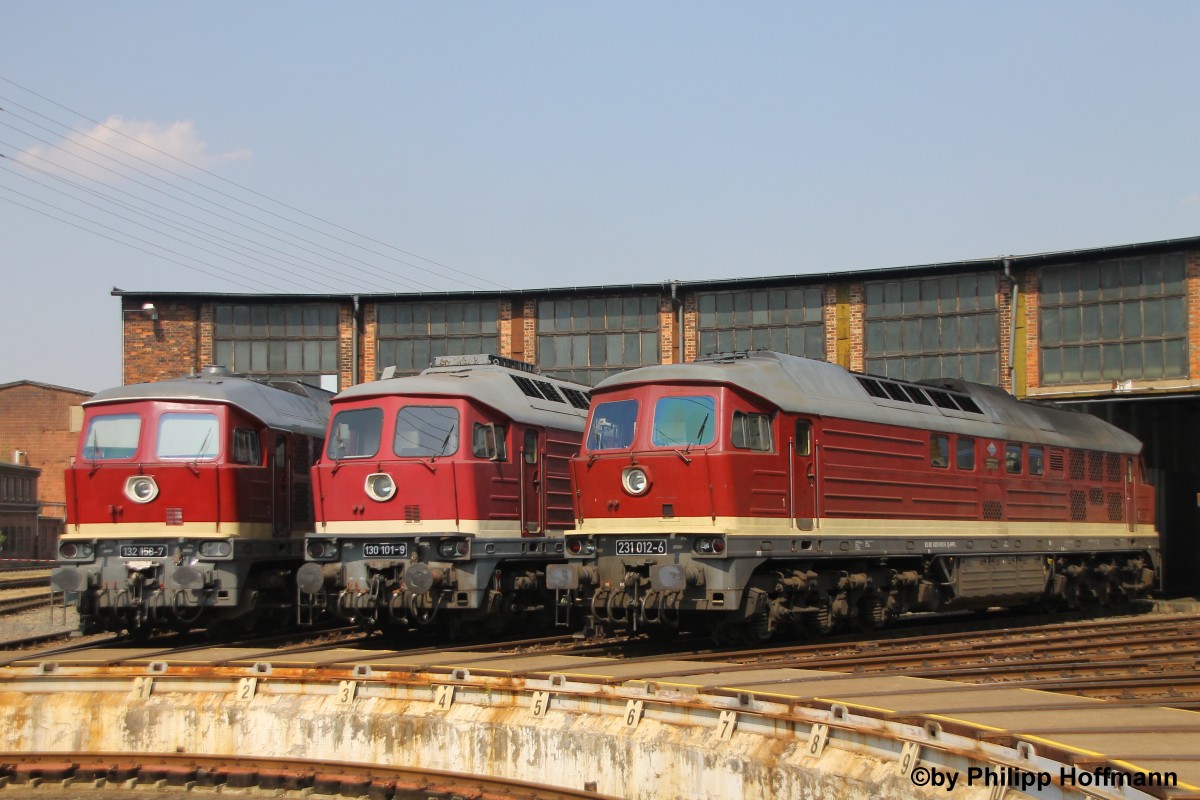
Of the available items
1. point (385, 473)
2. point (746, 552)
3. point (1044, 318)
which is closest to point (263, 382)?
point (385, 473)

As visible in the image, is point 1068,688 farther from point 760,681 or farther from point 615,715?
point 615,715

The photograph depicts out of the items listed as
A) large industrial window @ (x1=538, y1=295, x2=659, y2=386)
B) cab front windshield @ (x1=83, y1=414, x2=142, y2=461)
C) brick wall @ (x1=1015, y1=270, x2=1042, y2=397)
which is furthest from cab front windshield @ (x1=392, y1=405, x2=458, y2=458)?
brick wall @ (x1=1015, y1=270, x2=1042, y2=397)

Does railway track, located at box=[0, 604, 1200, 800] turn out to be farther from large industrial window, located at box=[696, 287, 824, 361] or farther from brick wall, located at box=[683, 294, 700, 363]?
brick wall, located at box=[683, 294, 700, 363]

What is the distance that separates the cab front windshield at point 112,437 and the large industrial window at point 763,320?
15.8 meters

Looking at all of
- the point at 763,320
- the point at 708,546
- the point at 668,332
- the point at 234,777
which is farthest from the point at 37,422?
the point at 708,546

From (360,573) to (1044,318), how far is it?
1825cm

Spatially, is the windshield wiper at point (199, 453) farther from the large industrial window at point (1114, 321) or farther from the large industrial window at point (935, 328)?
the large industrial window at point (1114, 321)

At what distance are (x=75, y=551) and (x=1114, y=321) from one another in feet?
70.4

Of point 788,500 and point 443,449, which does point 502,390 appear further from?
point 788,500

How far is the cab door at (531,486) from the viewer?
57.9ft

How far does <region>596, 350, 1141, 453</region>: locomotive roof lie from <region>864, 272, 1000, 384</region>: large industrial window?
16.3 ft

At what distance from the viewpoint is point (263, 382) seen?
19.9 meters

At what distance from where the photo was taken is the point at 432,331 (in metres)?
31.8

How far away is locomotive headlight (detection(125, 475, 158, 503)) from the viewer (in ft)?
57.3
